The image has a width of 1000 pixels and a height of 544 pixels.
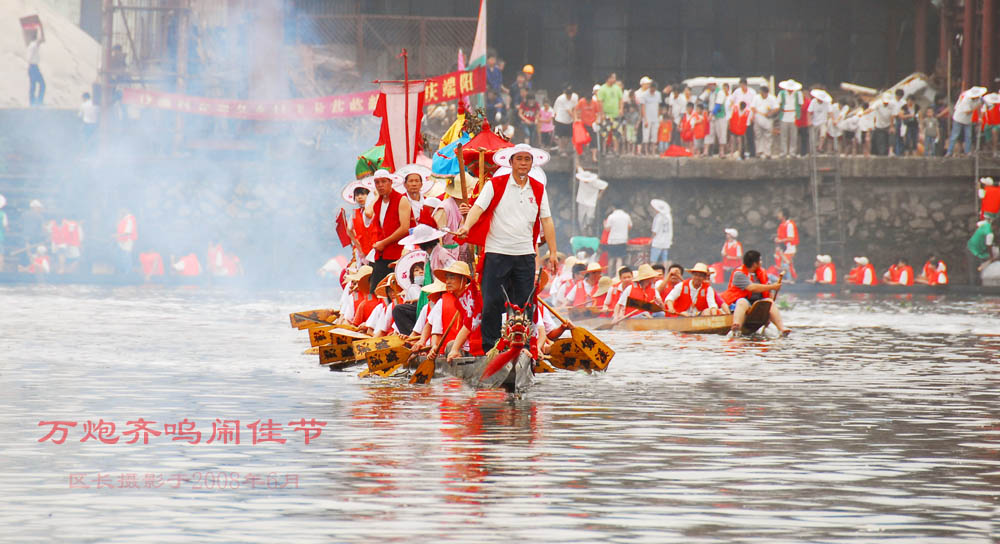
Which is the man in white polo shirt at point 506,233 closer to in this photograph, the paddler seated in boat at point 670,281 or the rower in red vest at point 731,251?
the paddler seated in boat at point 670,281

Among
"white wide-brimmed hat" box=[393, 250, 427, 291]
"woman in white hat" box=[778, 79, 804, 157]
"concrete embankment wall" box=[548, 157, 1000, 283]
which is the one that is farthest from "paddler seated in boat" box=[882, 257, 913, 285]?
"white wide-brimmed hat" box=[393, 250, 427, 291]

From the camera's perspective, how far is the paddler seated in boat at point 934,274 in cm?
3438

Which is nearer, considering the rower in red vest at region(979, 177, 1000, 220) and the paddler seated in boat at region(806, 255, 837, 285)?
the rower in red vest at region(979, 177, 1000, 220)

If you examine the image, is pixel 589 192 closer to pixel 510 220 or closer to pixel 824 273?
pixel 824 273

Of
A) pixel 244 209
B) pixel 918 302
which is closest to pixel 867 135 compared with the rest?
pixel 918 302

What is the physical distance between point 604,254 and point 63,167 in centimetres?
1197

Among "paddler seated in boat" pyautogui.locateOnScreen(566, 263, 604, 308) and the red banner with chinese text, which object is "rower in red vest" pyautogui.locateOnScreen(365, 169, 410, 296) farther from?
the red banner with chinese text

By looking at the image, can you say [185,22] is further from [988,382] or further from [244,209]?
[988,382]

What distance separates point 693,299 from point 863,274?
14631mm

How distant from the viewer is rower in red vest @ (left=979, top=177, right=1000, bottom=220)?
111ft

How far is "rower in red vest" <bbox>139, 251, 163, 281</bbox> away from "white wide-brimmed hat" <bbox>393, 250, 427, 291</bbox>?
20669mm

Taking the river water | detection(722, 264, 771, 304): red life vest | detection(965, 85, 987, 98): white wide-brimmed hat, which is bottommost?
the river water

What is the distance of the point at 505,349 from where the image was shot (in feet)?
39.6

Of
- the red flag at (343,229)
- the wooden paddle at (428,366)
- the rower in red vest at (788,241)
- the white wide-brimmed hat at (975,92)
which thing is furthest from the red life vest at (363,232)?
the white wide-brimmed hat at (975,92)
